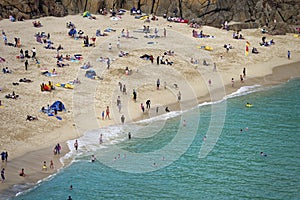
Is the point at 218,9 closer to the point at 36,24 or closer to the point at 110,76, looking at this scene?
the point at 36,24

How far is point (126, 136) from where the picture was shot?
45.1m

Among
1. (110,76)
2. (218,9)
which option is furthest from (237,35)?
(110,76)

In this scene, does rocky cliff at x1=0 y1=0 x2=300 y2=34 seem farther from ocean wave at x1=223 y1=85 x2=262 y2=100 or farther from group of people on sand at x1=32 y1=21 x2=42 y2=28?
ocean wave at x1=223 y1=85 x2=262 y2=100

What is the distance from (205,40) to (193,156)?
31431mm

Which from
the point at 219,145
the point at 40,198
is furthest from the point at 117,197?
the point at 219,145

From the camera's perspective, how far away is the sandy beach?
141 ft

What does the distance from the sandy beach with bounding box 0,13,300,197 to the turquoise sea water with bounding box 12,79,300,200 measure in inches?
83.5

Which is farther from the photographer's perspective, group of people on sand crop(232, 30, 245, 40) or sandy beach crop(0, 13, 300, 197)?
group of people on sand crop(232, 30, 245, 40)

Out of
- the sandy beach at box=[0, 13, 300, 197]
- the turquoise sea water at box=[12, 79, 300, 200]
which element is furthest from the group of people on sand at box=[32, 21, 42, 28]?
the turquoise sea water at box=[12, 79, 300, 200]

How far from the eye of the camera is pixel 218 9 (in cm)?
7675

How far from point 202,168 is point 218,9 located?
136 ft

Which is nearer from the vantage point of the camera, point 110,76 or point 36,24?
point 110,76

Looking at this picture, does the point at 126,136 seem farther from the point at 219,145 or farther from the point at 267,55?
the point at 267,55

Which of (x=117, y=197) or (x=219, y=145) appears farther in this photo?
(x=219, y=145)
